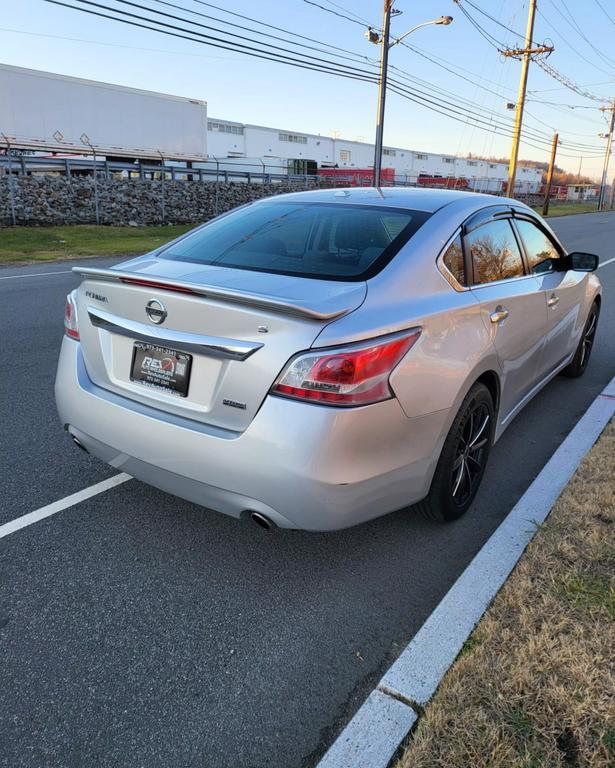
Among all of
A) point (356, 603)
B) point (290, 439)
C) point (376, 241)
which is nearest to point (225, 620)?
point (356, 603)

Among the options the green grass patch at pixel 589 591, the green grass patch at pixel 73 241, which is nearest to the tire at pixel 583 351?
the green grass patch at pixel 589 591

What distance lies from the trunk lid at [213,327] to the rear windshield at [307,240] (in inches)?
7.6

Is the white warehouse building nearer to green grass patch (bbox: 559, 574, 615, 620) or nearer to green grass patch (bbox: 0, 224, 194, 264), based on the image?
green grass patch (bbox: 0, 224, 194, 264)

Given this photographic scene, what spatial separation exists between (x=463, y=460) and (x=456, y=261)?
102 cm

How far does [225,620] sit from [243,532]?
66 centimetres

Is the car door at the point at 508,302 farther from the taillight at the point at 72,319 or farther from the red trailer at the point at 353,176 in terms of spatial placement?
the red trailer at the point at 353,176

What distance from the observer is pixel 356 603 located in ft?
8.87

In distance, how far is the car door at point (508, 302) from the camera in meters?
3.38

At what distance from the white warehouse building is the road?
120ft

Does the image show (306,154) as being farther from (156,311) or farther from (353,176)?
(156,311)

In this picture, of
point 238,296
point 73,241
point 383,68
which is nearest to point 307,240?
point 238,296

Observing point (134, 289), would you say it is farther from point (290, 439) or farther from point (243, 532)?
point (243, 532)

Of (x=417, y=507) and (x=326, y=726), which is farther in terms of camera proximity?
(x=417, y=507)

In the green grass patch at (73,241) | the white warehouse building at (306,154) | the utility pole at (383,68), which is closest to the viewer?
the green grass patch at (73,241)
